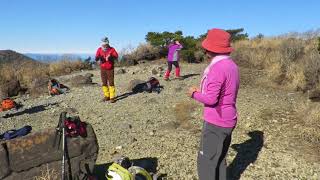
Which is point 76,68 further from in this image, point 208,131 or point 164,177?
point 208,131

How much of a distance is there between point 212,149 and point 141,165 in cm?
220

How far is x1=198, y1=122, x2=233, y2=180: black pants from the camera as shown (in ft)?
17.3

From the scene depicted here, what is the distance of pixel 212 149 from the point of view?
536 cm

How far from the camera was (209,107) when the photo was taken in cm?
525

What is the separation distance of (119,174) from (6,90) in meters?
13.3

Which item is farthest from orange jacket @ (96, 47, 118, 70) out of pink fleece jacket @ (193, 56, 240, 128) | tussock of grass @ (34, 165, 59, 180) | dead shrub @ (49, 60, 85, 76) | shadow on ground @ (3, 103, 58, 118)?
dead shrub @ (49, 60, 85, 76)

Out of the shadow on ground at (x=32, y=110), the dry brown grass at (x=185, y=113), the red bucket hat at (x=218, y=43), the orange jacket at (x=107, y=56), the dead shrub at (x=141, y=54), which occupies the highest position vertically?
the red bucket hat at (x=218, y=43)

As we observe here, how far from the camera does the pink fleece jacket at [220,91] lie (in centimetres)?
499

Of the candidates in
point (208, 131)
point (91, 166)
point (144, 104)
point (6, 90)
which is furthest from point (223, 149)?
point (6, 90)

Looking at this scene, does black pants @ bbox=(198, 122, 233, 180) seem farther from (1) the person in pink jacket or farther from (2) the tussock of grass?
(2) the tussock of grass

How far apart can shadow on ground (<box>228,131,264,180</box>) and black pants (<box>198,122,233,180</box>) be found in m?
1.66

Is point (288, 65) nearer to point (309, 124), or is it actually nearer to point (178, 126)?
point (309, 124)

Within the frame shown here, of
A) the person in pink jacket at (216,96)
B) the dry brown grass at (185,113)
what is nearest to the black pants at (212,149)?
the person in pink jacket at (216,96)

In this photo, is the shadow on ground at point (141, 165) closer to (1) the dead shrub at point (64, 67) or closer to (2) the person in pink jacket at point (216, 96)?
(2) the person in pink jacket at point (216, 96)
